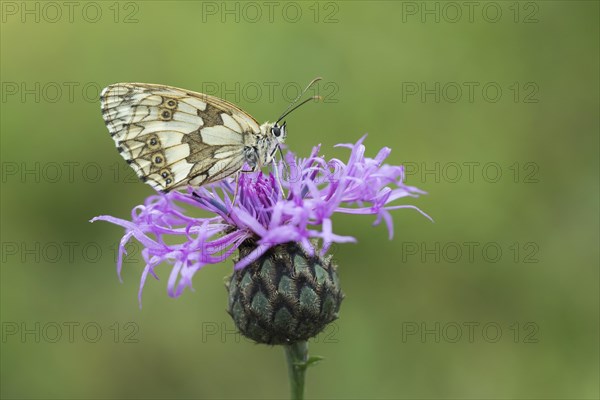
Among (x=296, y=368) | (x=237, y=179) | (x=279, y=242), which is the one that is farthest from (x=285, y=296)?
(x=237, y=179)

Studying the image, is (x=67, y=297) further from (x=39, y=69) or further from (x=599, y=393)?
A: (x=599, y=393)

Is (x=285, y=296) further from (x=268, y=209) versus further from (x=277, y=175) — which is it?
(x=277, y=175)

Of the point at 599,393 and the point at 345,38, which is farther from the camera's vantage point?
the point at 345,38

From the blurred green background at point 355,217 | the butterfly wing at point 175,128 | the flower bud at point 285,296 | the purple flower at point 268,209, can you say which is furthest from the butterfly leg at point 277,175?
the blurred green background at point 355,217

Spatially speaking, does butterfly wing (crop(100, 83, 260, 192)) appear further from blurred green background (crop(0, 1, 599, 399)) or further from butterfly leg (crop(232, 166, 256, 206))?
blurred green background (crop(0, 1, 599, 399))

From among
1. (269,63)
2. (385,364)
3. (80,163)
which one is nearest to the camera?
(385,364)

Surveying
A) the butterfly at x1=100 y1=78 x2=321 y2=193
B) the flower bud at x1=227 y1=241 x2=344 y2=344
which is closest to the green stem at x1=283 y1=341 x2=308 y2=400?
the flower bud at x1=227 y1=241 x2=344 y2=344

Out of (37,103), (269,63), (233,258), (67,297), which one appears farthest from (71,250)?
(233,258)
